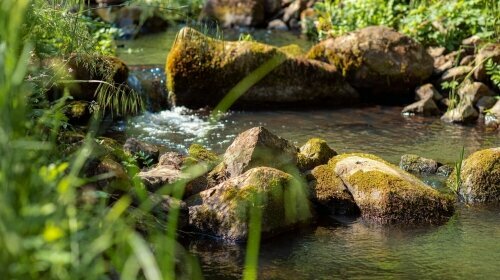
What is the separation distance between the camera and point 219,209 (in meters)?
5.93

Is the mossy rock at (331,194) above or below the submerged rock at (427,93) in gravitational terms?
below

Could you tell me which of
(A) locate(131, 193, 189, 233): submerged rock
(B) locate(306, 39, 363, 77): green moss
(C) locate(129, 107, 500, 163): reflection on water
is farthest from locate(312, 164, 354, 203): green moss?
(B) locate(306, 39, 363, 77): green moss

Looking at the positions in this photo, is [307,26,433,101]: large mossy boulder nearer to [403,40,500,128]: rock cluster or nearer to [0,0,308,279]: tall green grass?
[403,40,500,128]: rock cluster

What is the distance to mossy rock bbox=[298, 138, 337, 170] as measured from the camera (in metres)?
7.11

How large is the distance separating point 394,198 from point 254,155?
1183 mm

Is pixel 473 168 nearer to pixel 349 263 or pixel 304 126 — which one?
pixel 349 263

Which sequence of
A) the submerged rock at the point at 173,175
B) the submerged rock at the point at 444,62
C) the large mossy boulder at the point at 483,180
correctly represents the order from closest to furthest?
the submerged rock at the point at 173,175 → the large mossy boulder at the point at 483,180 → the submerged rock at the point at 444,62

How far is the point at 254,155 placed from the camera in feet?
21.6

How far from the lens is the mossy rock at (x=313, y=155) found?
7106 mm

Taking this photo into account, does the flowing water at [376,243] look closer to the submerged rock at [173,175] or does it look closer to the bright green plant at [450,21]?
the submerged rock at [173,175]

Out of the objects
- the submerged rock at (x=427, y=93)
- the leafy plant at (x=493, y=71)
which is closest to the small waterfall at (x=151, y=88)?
the submerged rock at (x=427, y=93)

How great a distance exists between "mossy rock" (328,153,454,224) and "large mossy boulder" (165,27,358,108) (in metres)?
4.39

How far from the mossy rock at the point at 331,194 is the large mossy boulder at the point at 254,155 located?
0.93 ft

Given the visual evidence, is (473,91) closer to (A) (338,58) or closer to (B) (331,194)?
(A) (338,58)
